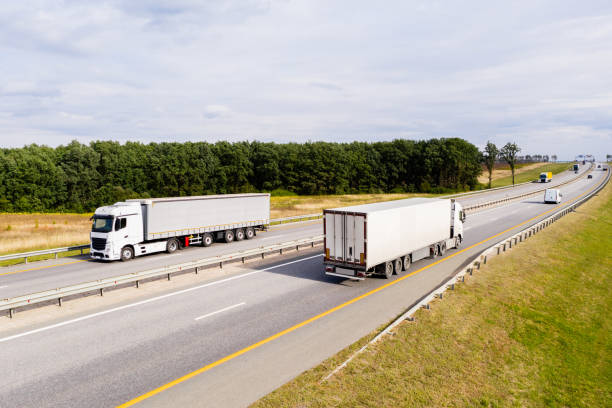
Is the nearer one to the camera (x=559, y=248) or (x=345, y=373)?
(x=345, y=373)

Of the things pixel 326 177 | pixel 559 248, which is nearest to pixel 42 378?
pixel 559 248

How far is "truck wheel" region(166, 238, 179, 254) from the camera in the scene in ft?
81.9

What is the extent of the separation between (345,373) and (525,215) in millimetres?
41227

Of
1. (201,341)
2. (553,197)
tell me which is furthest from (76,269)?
(553,197)

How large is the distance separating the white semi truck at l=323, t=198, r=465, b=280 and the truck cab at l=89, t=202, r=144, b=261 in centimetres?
1230

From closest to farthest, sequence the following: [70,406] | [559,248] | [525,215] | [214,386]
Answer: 1. [70,406]
2. [214,386]
3. [559,248]
4. [525,215]

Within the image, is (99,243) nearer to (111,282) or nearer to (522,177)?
(111,282)

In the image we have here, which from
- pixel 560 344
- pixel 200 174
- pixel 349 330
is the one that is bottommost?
pixel 560 344

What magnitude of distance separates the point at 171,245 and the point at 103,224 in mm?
4265

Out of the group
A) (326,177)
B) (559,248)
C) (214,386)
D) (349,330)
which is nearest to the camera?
(214,386)

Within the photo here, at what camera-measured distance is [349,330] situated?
12219 millimetres

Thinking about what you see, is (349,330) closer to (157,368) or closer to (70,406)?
(157,368)

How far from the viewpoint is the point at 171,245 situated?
25156 mm

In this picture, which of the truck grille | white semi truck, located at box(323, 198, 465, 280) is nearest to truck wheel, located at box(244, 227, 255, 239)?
the truck grille
